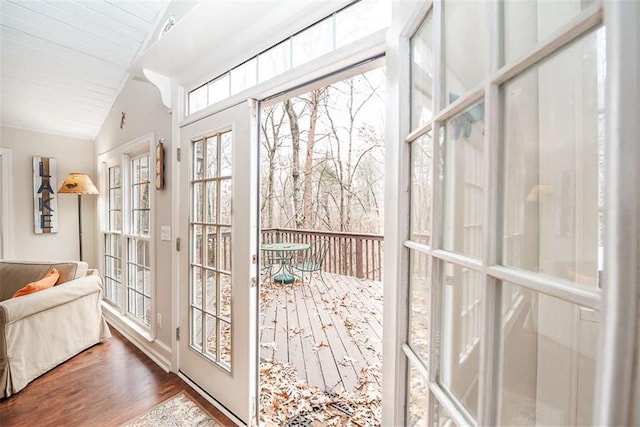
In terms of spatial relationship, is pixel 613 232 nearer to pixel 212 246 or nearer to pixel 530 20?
pixel 530 20

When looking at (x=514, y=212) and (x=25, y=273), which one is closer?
(x=514, y=212)

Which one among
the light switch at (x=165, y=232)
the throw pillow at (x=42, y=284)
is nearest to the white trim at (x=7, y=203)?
the throw pillow at (x=42, y=284)

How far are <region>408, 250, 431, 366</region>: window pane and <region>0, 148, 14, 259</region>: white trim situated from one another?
15.2 feet

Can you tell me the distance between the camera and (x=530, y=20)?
445 millimetres

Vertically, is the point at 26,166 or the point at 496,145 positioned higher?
the point at 26,166

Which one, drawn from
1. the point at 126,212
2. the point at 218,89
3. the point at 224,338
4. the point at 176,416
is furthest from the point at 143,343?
the point at 218,89

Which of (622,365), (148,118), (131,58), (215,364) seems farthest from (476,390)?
(131,58)

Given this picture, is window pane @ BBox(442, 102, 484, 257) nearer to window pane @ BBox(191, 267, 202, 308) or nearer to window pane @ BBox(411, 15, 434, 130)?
window pane @ BBox(411, 15, 434, 130)

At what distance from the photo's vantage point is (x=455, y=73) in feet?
2.04

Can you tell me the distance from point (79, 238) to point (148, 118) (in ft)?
7.79

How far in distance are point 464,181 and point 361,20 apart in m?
0.98

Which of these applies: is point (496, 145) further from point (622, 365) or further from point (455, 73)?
point (622, 365)

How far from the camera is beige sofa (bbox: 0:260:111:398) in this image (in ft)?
6.54

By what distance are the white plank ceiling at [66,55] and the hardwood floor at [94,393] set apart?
9.11 ft
